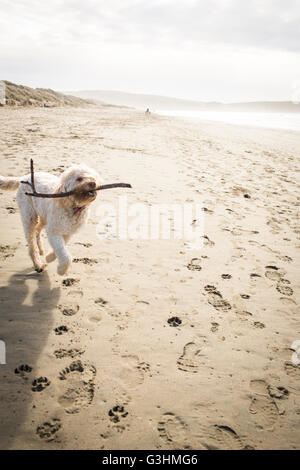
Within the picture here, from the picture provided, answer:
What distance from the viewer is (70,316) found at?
262 cm

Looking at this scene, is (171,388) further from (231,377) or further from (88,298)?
(88,298)

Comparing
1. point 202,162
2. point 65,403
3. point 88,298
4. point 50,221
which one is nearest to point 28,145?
point 202,162

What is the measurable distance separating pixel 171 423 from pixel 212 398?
0.42 m

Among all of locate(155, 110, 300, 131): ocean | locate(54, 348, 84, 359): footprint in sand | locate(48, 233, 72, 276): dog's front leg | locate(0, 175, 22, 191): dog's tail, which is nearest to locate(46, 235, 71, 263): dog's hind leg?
locate(48, 233, 72, 276): dog's front leg

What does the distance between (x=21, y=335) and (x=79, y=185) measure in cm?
161

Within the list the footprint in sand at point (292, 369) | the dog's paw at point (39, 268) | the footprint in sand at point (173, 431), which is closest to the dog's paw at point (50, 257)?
the dog's paw at point (39, 268)

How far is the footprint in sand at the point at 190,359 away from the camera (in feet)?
7.23

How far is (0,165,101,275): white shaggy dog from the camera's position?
8.37ft

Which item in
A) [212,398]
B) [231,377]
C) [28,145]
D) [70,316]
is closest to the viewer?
[212,398]

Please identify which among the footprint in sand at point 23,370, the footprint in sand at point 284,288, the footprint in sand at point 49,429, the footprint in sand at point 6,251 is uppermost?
the footprint in sand at point 6,251

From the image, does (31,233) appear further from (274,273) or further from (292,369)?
(274,273)

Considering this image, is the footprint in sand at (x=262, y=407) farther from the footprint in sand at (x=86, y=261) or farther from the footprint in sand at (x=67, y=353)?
the footprint in sand at (x=86, y=261)

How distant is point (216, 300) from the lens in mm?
3020

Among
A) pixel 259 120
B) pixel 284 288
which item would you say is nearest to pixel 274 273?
pixel 284 288
